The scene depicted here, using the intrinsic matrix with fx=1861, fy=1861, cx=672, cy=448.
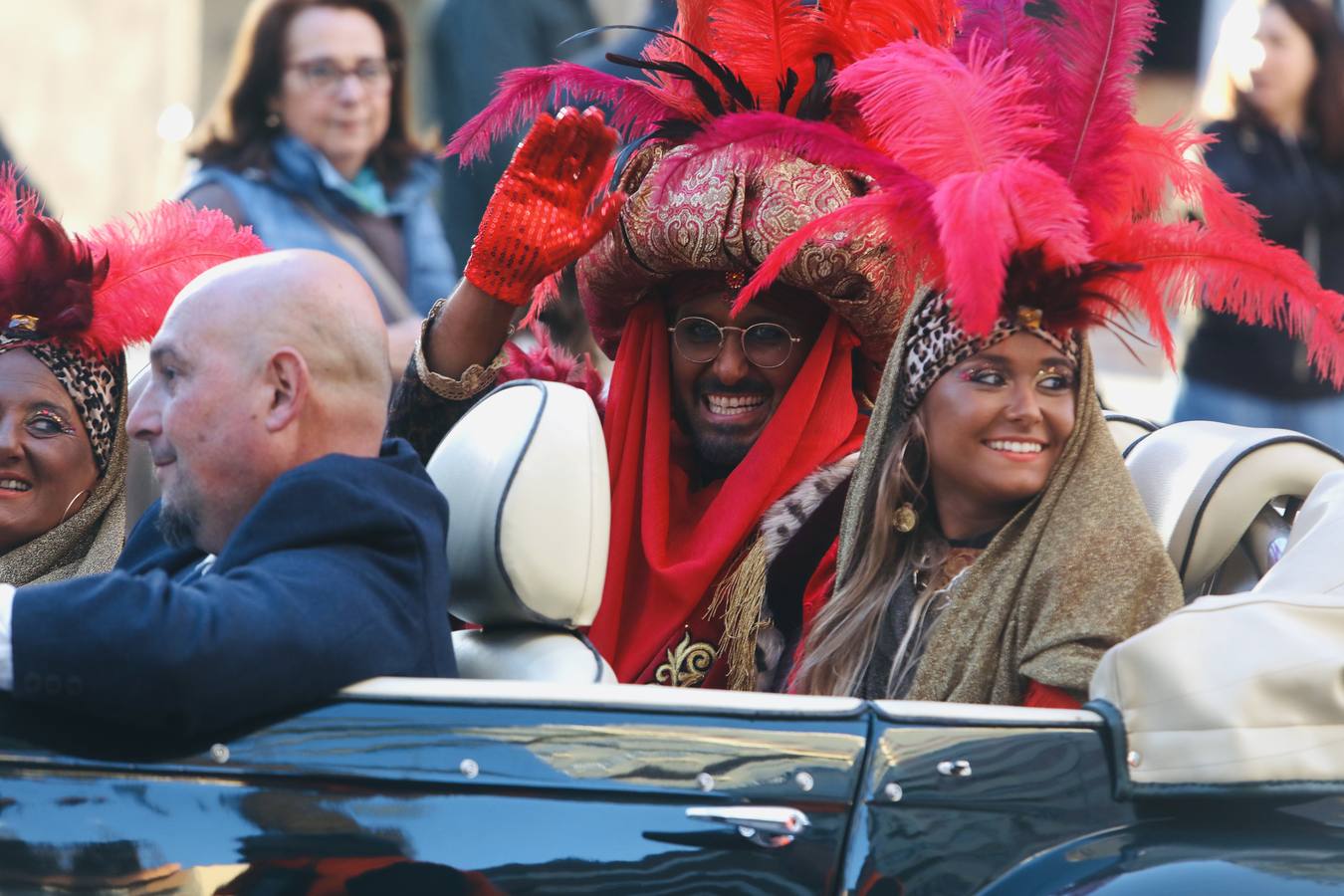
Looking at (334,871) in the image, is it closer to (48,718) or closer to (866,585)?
(48,718)

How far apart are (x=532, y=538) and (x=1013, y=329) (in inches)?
32.6

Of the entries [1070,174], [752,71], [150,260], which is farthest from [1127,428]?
[150,260]

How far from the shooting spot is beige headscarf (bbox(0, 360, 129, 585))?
3.18m

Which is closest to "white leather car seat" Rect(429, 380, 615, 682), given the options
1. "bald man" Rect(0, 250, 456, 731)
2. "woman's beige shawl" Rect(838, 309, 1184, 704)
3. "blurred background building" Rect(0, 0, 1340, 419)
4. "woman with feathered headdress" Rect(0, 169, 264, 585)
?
"bald man" Rect(0, 250, 456, 731)

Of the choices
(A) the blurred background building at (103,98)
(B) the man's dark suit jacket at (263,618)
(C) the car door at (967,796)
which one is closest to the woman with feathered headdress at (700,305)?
(B) the man's dark suit jacket at (263,618)

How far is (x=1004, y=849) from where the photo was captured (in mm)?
2043

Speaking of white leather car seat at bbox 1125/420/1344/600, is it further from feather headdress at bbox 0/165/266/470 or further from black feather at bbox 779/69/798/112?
feather headdress at bbox 0/165/266/470

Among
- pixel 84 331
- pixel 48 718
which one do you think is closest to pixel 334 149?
pixel 84 331

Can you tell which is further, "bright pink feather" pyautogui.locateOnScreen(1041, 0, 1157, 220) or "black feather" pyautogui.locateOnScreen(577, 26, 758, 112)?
"black feather" pyautogui.locateOnScreen(577, 26, 758, 112)

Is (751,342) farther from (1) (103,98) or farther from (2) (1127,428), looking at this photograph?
(1) (103,98)

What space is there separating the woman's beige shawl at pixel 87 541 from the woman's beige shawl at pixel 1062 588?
1.43 metres

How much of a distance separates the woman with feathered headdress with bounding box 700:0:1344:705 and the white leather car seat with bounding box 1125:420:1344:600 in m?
0.12

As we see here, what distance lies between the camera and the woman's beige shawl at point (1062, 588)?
264 centimetres

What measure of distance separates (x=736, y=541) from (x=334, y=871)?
4.71ft
